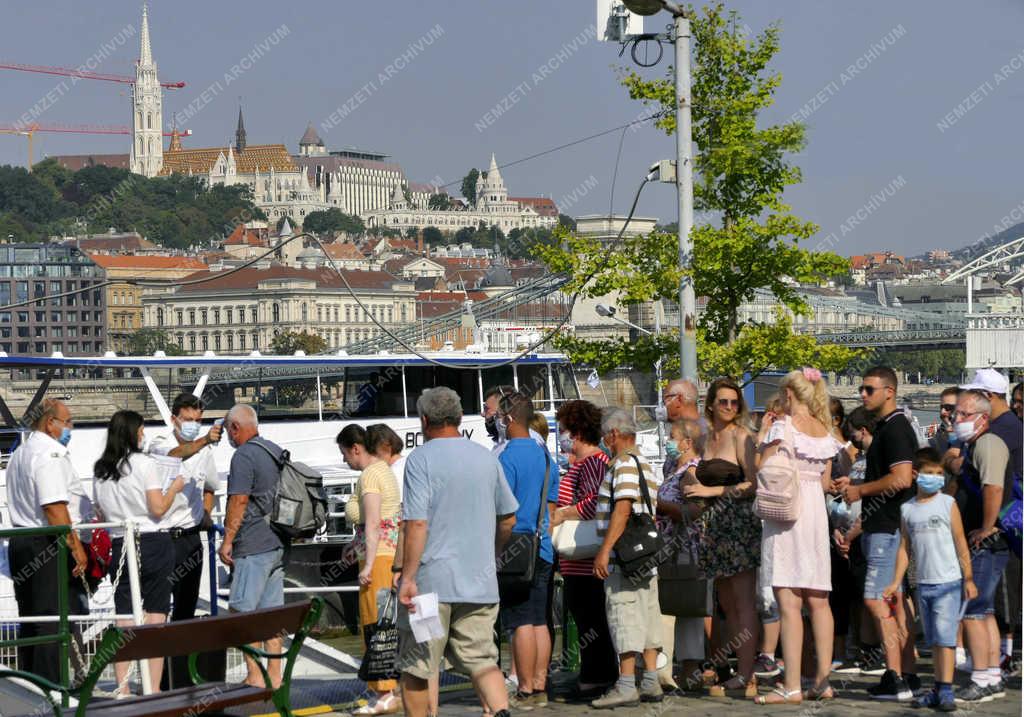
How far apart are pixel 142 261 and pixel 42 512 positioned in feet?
506

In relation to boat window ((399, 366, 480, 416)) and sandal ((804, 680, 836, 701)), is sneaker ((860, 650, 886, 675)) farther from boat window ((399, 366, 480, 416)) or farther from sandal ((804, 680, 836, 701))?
boat window ((399, 366, 480, 416))

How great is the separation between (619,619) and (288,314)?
432 ft

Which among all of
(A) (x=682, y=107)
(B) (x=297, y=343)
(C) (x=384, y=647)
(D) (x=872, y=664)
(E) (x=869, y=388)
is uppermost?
(B) (x=297, y=343)

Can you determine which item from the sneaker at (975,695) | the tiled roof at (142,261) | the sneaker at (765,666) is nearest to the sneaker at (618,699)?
the sneaker at (765,666)

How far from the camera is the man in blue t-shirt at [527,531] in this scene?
21.2ft

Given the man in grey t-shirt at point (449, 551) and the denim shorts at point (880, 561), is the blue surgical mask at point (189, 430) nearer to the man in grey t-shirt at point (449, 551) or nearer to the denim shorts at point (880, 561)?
the man in grey t-shirt at point (449, 551)

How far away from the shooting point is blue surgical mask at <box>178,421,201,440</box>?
739 cm

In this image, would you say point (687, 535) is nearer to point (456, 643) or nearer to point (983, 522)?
point (983, 522)

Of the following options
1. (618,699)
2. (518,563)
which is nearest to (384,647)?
(518,563)

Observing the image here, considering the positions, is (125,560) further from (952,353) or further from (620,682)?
(952,353)

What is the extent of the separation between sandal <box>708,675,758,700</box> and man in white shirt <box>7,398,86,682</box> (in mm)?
2593

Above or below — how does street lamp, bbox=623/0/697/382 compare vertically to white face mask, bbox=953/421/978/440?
above

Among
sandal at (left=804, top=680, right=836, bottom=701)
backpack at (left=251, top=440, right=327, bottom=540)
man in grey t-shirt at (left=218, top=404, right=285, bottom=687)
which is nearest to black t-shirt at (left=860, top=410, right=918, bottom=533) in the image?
sandal at (left=804, top=680, right=836, bottom=701)

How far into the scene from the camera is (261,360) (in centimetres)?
1775
